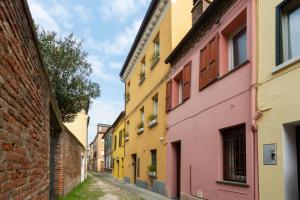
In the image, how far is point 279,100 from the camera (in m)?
7.16

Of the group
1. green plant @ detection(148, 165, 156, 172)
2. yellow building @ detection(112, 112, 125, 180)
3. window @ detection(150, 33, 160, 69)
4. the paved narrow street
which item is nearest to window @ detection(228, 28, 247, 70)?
the paved narrow street

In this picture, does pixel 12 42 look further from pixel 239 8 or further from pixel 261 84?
pixel 239 8

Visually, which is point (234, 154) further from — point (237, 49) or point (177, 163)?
point (177, 163)

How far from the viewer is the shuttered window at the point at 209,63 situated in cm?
1067

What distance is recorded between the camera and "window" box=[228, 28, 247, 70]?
9.63 metres

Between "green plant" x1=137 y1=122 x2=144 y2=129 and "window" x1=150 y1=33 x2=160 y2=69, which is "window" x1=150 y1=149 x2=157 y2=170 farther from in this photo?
"window" x1=150 y1=33 x2=160 y2=69

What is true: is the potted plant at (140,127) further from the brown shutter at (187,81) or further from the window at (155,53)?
the brown shutter at (187,81)

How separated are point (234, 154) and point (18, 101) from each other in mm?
6386

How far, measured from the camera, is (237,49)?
10.1 meters

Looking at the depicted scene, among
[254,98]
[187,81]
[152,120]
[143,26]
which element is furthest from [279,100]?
[143,26]

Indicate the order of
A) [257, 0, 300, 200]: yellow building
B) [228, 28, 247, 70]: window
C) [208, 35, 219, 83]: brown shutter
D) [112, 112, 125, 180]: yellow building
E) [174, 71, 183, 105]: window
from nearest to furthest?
A: [257, 0, 300, 200]: yellow building, [228, 28, 247, 70]: window, [208, 35, 219, 83]: brown shutter, [174, 71, 183, 105]: window, [112, 112, 125, 180]: yellow building

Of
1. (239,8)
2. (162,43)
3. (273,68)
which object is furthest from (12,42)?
(162,43)

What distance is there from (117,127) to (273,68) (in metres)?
29.5

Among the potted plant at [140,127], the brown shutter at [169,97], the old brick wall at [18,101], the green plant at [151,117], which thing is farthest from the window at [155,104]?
the old brick wall at [18,101]
